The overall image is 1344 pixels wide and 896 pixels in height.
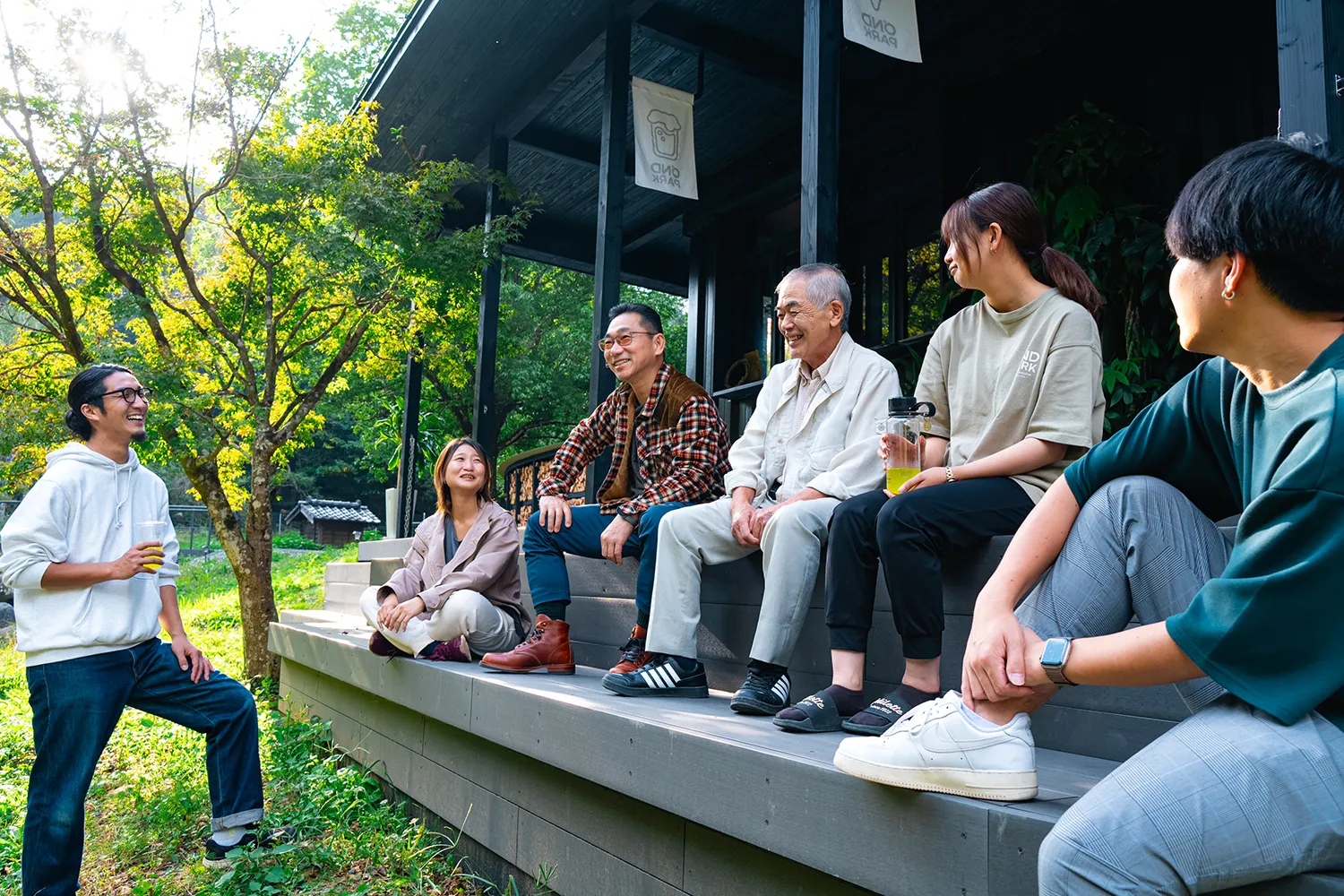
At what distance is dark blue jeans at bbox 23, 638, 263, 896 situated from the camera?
294 centimetres

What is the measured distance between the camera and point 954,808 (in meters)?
1.49

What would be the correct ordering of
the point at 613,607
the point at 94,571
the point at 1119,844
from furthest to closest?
1. the point at 613,607
2. the point at 94,571
3. the point at 1119,844

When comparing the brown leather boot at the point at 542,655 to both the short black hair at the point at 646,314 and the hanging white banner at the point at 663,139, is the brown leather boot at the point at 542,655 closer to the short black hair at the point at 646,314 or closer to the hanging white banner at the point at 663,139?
the short black hair at the point at 646,314

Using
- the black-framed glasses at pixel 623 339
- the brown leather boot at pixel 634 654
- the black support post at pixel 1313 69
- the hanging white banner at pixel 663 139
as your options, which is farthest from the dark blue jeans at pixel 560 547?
the hanging white banner at pixel 663 139

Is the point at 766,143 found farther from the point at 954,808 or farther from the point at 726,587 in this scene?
the point at 954,808

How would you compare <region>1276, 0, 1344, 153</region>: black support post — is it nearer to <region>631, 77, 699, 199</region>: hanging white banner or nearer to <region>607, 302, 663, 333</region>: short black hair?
<region>607, 302, 663, 333</region>: short black hair

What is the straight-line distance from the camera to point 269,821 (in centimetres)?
370

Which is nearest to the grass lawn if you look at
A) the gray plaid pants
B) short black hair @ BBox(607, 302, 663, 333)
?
short black hair @ BBox(607, 302, 663, 333)

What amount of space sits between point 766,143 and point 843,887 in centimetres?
675

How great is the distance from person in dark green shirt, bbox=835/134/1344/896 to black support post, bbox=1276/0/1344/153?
1.25 meters

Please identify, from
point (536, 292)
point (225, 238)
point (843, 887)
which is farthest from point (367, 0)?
point (843, 887)

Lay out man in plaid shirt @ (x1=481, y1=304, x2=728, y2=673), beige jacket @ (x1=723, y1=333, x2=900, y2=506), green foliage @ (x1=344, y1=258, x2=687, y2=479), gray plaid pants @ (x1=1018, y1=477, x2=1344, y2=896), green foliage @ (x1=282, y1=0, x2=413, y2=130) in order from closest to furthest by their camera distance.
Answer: gray plaid pants @ (x1=1018, y1=477, x2=1344, y2=896) < beige jacket @ (x1=723, y1=333, x2=900, y2=506) < man in plaid shirt @ (x1=481, y1=304, x2=728, y2=673) < green foliage @ (x1=344, y1=258, x2=687, y2=479) < green foliage @ (x1=282, y1=0, x2=413, y2=130)

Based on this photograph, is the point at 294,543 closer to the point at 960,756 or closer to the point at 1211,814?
the point at 960,756

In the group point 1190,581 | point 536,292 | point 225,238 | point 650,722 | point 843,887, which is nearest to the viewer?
point 1190,581
